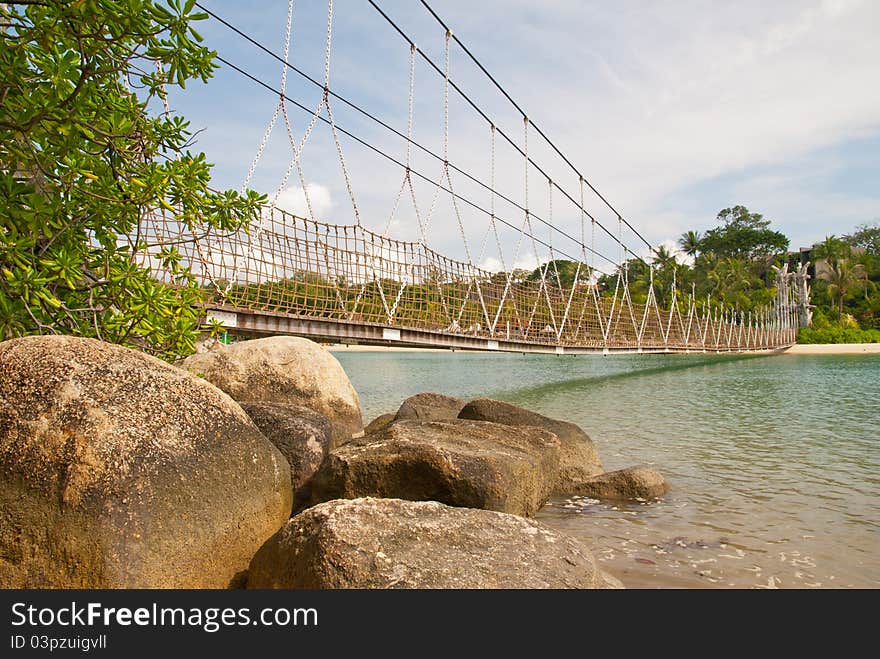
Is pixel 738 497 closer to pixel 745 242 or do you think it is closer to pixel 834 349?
pixel 834 349

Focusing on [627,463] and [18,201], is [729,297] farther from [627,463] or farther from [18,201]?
[18,201]

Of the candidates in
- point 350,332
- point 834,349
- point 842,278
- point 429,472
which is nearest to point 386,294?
point 350,332

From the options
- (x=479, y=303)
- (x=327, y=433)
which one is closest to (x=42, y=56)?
(x=327, y=433)

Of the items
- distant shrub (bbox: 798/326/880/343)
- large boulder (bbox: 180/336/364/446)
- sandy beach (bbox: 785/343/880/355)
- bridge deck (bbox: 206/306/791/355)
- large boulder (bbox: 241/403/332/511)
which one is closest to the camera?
large boulder (bbox: 241/403/332/511)

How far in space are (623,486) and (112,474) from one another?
161 inches

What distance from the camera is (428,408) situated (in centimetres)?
755

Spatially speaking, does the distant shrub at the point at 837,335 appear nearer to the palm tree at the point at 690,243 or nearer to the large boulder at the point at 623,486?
the palm tree at the point at 690,243

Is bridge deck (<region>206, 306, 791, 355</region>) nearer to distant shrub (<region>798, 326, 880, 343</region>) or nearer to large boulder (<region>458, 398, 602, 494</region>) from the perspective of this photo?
large boulder (<region>458, 398, 602, 494</region>)

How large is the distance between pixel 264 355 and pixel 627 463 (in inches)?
163

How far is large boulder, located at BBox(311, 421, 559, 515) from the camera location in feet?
12.4

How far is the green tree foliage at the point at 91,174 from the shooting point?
2.56 meters

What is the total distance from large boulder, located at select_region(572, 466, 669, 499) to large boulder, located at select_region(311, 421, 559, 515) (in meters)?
1.37

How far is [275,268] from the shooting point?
8977mm

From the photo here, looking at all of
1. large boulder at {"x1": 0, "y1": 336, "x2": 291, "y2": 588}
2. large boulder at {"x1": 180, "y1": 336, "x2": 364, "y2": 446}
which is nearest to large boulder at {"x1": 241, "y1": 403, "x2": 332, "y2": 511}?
large boulder at {"x1": 0, "y1": 336, "x2": 291, "y2": 588}
